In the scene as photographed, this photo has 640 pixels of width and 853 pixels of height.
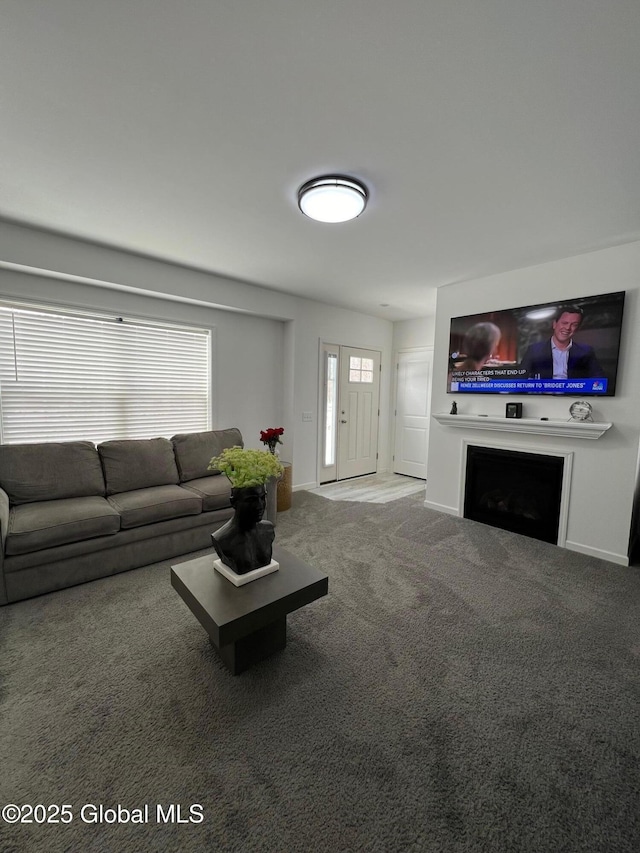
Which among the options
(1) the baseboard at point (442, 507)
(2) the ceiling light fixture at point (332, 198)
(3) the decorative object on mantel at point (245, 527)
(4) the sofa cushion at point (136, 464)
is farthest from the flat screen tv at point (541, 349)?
(4) the sofa cushion at point (136, 464)

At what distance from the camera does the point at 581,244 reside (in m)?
2.88

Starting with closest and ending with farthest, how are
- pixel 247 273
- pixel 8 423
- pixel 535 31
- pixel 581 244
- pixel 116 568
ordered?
pixel 535 31 → pixel 116 568 → pixel 581 244 → pixel 8 423 → pixel 247 273

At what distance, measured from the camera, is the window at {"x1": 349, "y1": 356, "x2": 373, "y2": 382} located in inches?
215

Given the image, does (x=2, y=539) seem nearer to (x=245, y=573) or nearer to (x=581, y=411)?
(x=245, y=573)

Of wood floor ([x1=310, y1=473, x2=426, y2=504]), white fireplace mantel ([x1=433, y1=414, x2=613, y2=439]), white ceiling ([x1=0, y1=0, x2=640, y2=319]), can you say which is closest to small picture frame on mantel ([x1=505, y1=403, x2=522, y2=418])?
white fireplace mantel ([x1=433, y1=414, x2=613, y2=439])

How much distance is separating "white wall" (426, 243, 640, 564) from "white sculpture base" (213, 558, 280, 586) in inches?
112

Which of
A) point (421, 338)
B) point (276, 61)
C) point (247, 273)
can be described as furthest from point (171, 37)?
point (421, 338)

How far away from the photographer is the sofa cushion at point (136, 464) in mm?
3088

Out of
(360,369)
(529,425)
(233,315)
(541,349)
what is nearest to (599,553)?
(529,425)

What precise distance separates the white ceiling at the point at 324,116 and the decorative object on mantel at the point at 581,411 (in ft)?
4.29

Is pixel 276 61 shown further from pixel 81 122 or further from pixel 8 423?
pixel 8 423

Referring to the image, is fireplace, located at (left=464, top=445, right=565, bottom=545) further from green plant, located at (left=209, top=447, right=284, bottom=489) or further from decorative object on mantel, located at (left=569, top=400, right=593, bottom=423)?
green plant, located at (left=209, top=447, right=284, bottom=489)

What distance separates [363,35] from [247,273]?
2735 mm

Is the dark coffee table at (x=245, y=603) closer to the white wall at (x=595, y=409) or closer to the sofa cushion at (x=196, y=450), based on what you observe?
the sofa cushion at (x=196, y=450)
